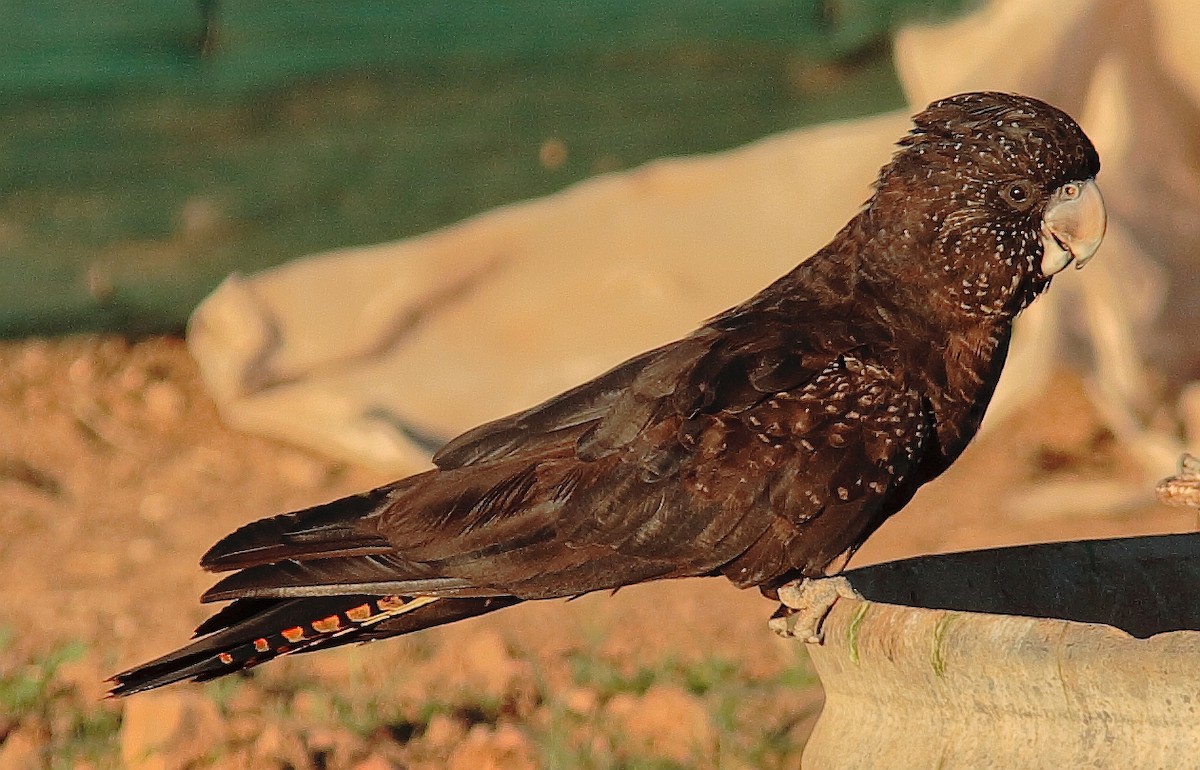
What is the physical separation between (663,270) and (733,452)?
3263 millimetres

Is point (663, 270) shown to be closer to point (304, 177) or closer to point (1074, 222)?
point (304, 177)

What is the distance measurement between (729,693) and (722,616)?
69 centimetres

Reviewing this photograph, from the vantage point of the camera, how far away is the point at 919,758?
2.18 meters

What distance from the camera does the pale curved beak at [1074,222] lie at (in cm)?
304

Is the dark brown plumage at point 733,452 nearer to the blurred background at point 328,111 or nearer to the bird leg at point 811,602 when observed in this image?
the bird leg at point 811,602

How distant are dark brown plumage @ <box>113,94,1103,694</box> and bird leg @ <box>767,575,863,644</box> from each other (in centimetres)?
8

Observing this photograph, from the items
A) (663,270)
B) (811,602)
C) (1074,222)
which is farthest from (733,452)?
(663,270)

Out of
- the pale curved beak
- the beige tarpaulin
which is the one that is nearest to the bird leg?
the pale curved beak

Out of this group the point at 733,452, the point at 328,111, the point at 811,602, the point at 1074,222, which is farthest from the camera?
the point at 328,111

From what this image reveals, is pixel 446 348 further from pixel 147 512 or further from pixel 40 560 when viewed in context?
pixel 40 560

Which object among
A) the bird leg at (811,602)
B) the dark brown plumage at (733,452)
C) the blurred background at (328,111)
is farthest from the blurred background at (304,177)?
the bird leg at (811,602)

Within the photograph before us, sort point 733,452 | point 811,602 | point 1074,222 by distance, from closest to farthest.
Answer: point 811,602 → point 733,452 → point 1074,222

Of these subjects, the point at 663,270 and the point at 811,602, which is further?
the point at 663,270

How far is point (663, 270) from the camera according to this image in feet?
20.0
